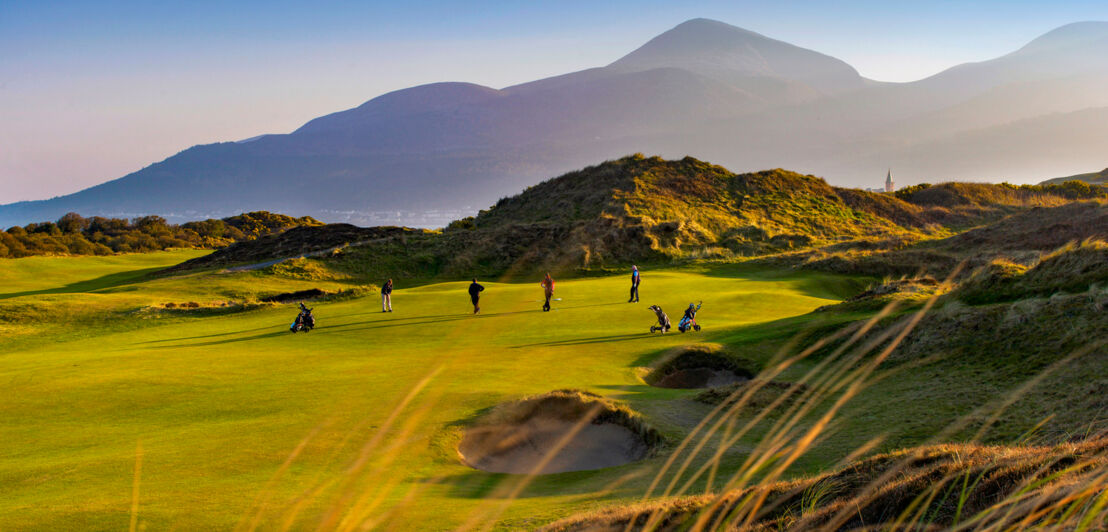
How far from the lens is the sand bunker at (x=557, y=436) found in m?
10.4

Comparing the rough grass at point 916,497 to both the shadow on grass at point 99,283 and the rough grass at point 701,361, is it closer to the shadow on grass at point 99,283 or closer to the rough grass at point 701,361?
the rough grass at point 701,361

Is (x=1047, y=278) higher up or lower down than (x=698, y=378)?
higher up

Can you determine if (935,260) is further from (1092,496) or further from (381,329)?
(1092,496)

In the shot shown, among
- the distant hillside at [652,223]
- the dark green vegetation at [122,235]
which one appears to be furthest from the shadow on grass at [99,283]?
the dark green vegetation at [122,235]

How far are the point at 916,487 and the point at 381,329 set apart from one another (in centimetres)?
2056

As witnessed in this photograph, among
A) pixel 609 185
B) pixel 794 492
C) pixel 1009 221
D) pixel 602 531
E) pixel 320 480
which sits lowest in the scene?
pixel 320 480

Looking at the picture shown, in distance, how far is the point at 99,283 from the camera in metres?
45.2

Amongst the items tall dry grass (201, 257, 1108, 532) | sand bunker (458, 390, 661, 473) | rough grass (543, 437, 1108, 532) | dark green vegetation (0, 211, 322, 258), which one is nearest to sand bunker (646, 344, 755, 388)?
tall dry grass (201, 257, 1108, 532)

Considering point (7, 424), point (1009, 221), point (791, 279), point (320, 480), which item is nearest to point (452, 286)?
point (791, 279)

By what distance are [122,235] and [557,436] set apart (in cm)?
10573

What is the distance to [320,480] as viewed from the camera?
821cm

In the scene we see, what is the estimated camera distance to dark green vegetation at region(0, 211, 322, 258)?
74.4 meters

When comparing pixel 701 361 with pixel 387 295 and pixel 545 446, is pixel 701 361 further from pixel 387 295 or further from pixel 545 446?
pixel 387 295

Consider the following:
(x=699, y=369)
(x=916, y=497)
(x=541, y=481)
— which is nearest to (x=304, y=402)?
(x=541, y=481)
